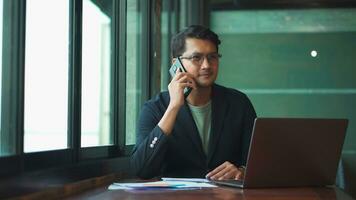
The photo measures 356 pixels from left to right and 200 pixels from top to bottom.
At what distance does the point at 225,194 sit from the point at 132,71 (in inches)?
65.9

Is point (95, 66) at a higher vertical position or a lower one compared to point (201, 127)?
higher

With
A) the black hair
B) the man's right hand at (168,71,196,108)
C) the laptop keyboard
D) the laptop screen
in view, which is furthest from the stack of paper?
the black hair

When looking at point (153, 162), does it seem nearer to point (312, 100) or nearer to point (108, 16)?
point (108, 16)

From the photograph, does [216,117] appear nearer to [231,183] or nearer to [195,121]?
[195,121]

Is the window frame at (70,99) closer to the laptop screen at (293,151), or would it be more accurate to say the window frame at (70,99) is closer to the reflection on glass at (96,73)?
the reflection on glass at (96,73)

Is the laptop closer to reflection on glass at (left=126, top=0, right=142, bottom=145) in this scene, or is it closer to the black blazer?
the black blazer

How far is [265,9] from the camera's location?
4340 mm

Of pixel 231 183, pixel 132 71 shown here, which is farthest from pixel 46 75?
pixel 132 71

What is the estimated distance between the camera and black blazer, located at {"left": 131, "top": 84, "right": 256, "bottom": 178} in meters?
2.20

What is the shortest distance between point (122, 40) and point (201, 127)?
0.81 meters

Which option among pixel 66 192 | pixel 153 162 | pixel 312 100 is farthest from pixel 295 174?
pixel 312 100

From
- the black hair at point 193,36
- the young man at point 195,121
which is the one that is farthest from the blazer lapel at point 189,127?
the black hair at point 193,36

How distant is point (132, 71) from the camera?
3223mm

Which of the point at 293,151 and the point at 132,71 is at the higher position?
the point at 132,71
